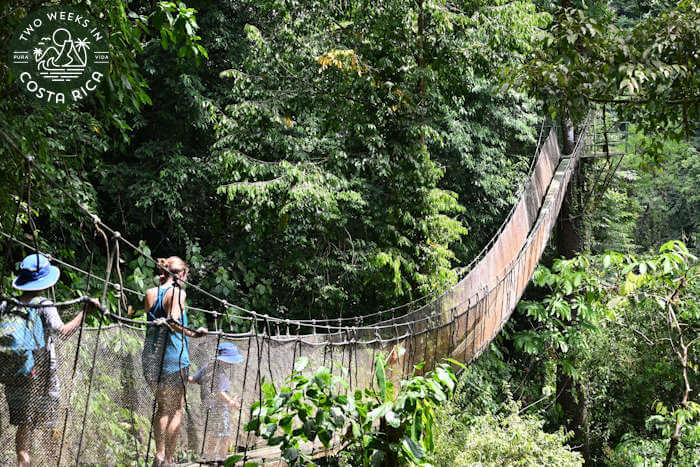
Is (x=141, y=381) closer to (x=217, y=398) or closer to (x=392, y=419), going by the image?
(x=217, y=398)

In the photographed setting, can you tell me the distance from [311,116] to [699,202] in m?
6.32

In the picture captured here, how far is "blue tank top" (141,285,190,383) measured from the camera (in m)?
1.83

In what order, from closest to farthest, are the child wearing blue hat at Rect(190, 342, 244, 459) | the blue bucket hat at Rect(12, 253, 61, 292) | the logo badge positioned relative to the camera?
1. the blue bucket hat at Rect(12, 253, 61, 292)
2. the child wearing blue hat at Rect(190, 342, 244, 459)
3. the logo badge

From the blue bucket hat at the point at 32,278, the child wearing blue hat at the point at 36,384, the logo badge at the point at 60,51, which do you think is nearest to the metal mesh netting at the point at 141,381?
the child wearing blue hat at the point at 36,384

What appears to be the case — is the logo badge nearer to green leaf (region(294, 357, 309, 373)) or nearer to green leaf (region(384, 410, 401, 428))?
green leaf (region(294, 357, 309, 373))

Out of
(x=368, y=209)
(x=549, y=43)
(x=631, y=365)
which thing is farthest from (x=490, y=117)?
(x=549, y=43)

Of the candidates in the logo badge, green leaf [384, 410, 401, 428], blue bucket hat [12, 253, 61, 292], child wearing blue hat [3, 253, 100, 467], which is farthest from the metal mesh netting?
the logo badge

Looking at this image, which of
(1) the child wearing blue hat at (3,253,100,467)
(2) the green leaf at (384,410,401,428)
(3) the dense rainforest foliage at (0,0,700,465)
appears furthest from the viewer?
(3) the dense rainforest foliage at (0,0,700,465)

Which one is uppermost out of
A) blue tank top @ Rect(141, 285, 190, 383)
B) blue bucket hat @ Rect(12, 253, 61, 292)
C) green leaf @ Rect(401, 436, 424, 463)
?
blue bucket hat @ Rect(12, 253, 61, 292)

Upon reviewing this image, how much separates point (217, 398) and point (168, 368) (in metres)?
0.29

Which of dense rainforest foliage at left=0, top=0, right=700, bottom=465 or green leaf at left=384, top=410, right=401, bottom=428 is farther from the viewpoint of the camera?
dense rainforest foliage at left=0, top=0, right=700, bottom=465

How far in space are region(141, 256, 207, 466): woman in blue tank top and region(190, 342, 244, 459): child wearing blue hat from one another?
10 cm

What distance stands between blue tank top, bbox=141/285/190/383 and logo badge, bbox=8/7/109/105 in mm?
970

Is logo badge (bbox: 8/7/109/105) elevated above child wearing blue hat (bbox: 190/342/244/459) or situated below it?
above
